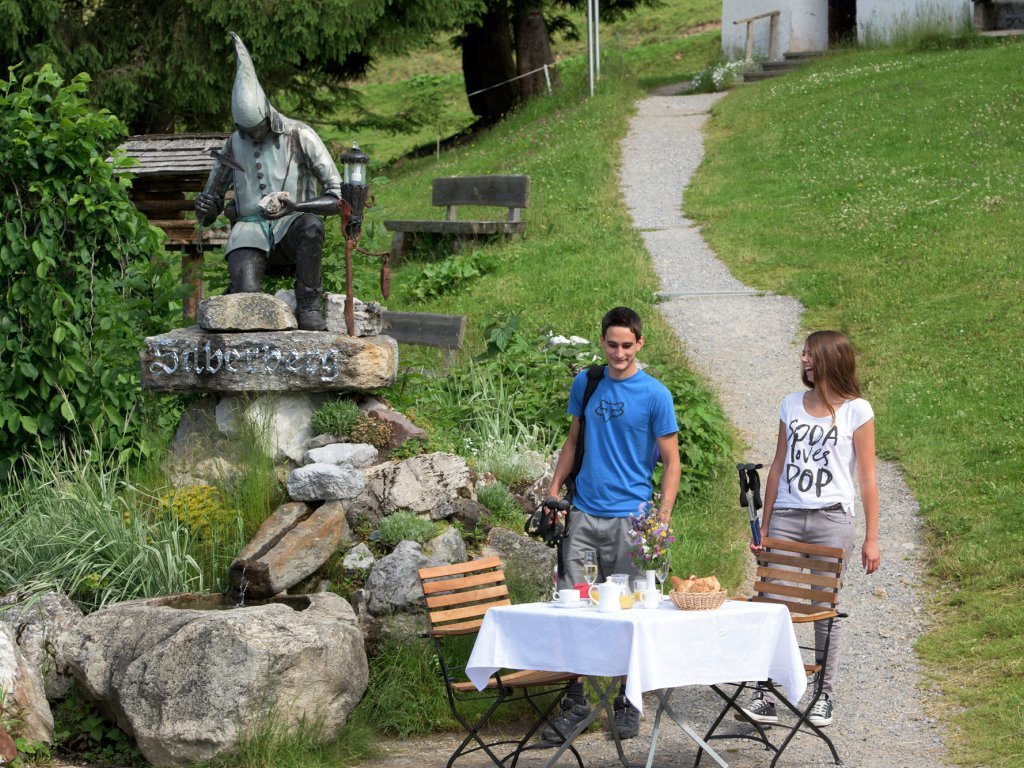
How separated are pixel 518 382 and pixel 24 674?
175 inches

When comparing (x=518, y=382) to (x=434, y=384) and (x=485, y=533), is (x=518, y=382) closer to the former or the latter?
(x=434, y=384)

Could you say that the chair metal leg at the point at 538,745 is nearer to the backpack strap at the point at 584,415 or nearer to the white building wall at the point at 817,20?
the backpack strap at the point at 584,415

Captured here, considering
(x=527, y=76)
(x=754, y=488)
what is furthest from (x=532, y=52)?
(x=754, y=488)

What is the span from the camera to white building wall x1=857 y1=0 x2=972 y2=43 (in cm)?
2459

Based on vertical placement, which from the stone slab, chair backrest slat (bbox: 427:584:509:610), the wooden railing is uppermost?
the wooden railing

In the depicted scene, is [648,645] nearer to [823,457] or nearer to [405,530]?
[823,457]

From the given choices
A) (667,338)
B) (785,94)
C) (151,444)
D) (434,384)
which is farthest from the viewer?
(785,94)

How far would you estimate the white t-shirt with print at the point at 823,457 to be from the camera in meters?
5.86

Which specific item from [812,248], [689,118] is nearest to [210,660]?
[812,248]

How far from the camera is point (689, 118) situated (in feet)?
74.4

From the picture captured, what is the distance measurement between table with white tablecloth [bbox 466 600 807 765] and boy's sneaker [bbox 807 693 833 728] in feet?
2.20

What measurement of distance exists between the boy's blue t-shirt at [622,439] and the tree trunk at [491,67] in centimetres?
2095

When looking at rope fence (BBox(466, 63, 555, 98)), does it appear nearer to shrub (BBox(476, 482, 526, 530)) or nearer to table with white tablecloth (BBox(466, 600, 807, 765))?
shrub (BBox(476, 482, 526, 530))

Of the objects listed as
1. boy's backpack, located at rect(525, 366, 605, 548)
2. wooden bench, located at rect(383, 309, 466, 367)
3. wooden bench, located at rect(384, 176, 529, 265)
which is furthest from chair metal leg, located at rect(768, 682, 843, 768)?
wooden bench, located at rect(384, 176, 529, 265)
